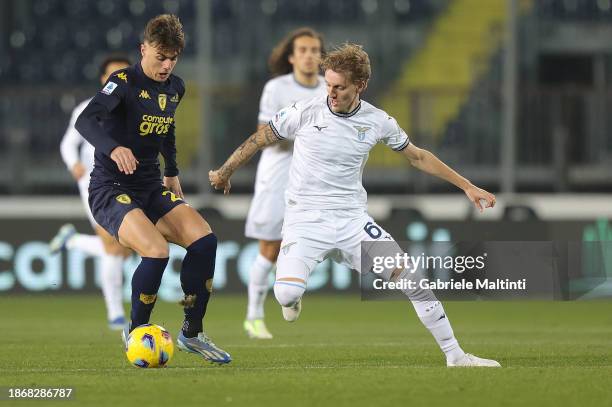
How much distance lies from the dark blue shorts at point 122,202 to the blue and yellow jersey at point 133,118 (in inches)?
2.1

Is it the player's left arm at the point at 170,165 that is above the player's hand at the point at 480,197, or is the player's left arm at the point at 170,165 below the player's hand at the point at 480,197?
above

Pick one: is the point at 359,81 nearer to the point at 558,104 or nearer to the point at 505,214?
the point at 505,214

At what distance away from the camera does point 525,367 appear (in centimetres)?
779

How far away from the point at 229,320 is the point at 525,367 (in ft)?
14.8

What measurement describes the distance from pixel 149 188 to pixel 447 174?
170 centimetres

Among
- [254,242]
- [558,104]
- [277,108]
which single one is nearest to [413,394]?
[277,108]

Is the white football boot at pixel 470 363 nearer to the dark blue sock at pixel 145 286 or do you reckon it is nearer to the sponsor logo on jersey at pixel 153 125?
the dark blue sock at pixel 145 286

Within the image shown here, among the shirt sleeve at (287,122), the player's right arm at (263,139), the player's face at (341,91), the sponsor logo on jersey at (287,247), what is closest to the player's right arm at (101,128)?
the player's right arm at (263,139)

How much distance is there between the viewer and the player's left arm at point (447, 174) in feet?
24.8

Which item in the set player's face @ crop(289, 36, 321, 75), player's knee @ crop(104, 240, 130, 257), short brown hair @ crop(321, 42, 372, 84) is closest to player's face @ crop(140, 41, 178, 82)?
short brown hair @ crop(321, 42, 372, 84)

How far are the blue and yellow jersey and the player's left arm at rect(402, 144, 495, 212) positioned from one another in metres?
1.40

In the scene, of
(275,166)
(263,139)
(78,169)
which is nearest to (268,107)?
(275,166)

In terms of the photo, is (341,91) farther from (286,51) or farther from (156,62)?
(286,51)

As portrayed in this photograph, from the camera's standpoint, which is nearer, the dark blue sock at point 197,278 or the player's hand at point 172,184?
the dark blue sock at point 197,278
